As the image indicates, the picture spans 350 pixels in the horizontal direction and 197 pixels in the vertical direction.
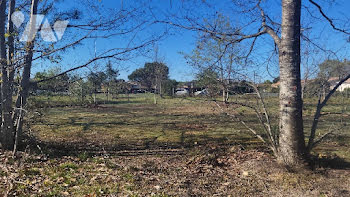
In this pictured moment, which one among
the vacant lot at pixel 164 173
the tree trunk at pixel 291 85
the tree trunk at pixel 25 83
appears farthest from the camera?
the tree trunk at pixel 25 83

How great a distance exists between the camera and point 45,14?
4.69m

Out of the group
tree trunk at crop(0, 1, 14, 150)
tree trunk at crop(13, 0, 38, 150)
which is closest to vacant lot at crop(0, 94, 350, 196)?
tree trunk at crop(13, 0, 38, 150)

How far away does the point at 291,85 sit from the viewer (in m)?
3.04

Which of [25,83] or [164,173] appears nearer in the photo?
[164,173]

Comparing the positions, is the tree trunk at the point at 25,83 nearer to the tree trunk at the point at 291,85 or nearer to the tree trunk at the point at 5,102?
the tree trunk at the point at 5,102

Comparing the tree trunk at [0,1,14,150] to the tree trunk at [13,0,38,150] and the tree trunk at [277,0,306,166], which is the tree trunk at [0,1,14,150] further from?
the tree trunk at [277,0,306,166]

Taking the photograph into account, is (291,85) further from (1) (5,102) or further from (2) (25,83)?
(1) (5,102)

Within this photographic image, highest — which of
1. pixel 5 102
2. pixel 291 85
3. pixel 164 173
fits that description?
pixel 291 85

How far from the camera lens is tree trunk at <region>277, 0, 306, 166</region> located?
9.95ft

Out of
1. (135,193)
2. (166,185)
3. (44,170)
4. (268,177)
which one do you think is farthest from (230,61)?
(44,170)

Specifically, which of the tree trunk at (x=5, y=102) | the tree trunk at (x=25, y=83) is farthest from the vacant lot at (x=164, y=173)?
the tree trunk at (x=5, y=102)

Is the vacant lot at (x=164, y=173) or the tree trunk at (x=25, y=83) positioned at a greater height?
the tree trunk at (x=25, y=83)

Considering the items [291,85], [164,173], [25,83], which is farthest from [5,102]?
[291,85]

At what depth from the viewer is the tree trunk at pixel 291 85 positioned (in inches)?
119
